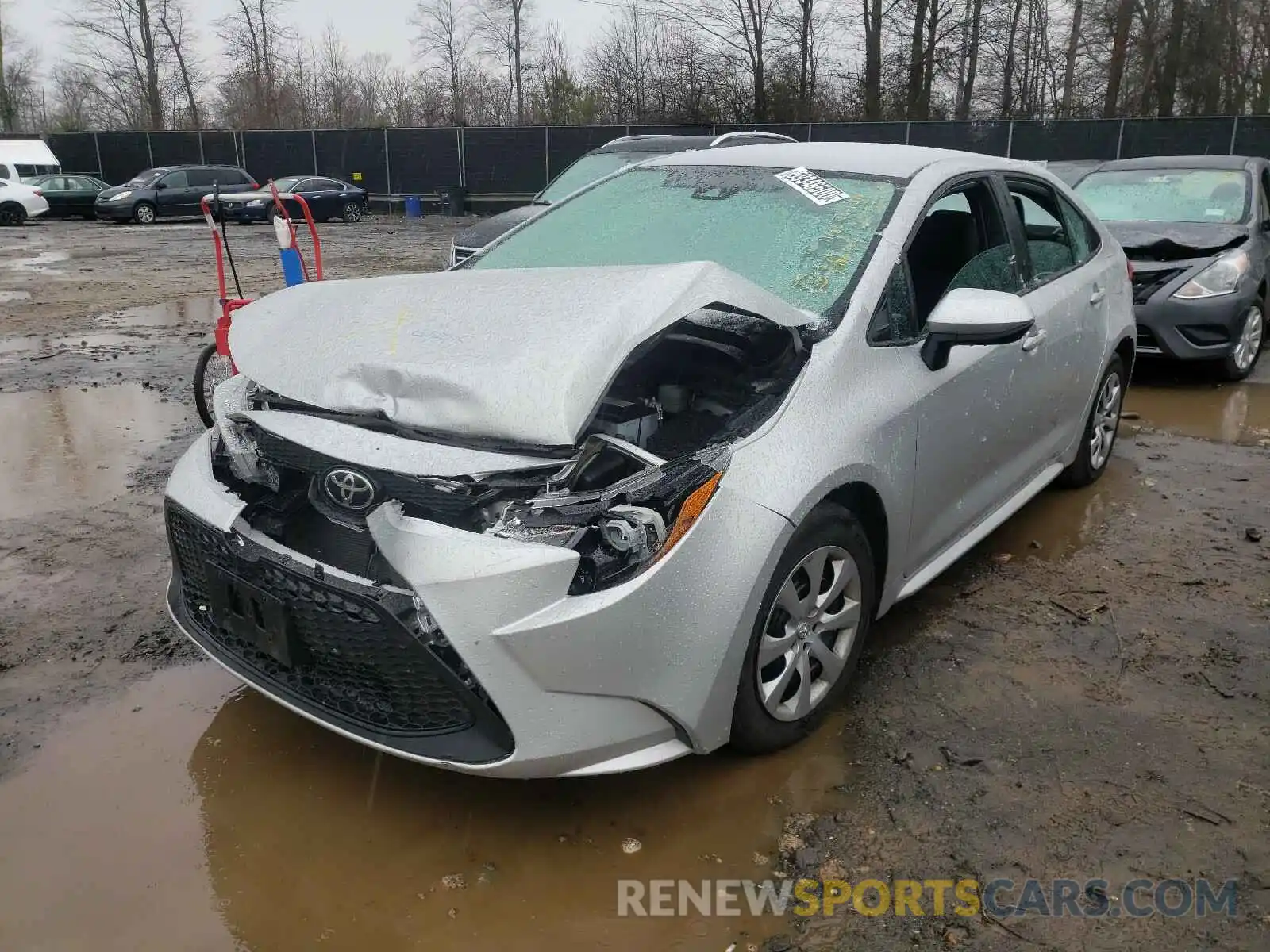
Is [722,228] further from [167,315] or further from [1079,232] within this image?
[167,315]

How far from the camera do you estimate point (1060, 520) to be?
15.0 ft

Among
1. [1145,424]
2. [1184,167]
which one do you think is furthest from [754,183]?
[1184,167]

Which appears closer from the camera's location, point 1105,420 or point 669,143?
point 1105,420

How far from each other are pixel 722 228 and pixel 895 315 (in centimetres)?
69

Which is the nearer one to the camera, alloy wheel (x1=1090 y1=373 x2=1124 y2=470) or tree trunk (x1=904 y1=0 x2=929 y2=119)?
alloy wheel (x1=1090 y1=373 x2=1124 y2=470)

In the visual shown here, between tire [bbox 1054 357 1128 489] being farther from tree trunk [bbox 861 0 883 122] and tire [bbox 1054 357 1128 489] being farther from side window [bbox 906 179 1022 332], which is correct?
tree trunk [bbox 861 0 883 122]

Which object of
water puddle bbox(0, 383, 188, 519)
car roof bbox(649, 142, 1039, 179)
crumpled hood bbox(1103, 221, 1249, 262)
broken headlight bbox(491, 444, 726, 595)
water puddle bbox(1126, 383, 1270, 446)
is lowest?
water puddle bbox(1126, 383, 1270, 446)

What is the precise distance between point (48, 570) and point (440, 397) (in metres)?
2.45

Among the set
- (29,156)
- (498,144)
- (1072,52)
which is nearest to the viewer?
(498,144)

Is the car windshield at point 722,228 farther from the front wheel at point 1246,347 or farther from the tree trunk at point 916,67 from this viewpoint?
the tree trunk at point 916,67

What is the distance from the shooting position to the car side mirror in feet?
9.59

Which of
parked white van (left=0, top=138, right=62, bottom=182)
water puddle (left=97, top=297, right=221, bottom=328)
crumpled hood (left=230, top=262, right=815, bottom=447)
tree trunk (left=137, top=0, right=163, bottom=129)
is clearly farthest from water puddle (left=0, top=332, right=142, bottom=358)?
tree trunk (left=137, top=0, right=163, bottom=129)

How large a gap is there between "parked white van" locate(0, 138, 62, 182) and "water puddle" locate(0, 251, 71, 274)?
44.2 ft

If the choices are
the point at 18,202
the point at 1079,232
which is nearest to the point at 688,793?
the point at 1079,232
